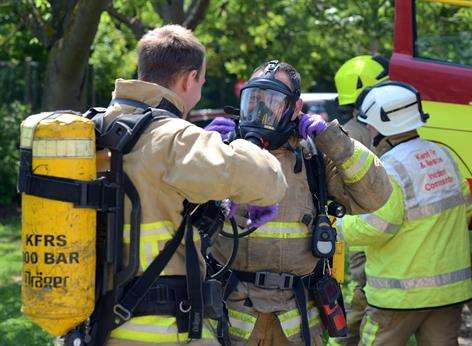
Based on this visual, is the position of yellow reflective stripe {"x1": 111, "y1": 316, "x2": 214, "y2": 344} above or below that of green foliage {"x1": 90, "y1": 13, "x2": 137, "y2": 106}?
above

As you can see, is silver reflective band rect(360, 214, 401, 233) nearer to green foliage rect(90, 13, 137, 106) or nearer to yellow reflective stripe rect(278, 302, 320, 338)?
yellow reflective stripe rect(278, 302, 320, 338)

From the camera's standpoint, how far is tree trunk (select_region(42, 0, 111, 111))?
6.45 meters

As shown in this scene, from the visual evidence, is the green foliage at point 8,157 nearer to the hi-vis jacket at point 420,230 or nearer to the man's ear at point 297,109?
the hi-vis jacket at point 420,230

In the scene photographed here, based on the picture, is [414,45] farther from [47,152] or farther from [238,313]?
[47,152]

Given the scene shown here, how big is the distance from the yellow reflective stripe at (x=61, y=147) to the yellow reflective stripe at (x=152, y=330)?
57cm

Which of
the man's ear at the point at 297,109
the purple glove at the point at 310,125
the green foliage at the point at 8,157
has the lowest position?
the green foliage at the point at 8,157

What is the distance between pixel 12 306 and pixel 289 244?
4.63 metres

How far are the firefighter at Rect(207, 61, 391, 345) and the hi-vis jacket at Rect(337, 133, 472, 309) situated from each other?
0.77 meters

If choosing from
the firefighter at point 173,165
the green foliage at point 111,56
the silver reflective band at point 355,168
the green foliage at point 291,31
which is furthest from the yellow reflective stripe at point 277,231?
the green foliage at point 111,56

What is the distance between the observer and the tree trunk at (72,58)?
6449 mm

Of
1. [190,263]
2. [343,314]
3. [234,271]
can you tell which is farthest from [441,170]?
[190,263]

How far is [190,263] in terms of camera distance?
2826 millimetres

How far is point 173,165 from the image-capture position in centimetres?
271

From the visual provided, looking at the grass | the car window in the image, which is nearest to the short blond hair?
the car window
